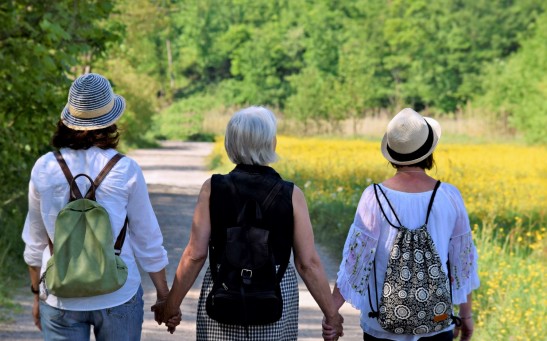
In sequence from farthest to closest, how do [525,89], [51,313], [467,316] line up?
[525,89]
[467,316]
[51,313]

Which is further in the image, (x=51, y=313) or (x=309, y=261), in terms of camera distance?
(x=309, y=261)

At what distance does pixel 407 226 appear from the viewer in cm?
442

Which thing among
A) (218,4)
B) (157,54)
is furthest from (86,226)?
(218,4)

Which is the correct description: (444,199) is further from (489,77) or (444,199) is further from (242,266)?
(489,77)

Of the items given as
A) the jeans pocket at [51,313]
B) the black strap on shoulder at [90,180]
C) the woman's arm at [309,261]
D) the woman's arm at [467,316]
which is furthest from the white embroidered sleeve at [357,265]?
the jeans pocket at [51,313]

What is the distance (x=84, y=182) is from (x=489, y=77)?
85.2m

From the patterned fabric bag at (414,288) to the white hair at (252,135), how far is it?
2.06 feet

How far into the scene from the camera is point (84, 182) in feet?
13.7

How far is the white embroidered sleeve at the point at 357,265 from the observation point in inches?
176

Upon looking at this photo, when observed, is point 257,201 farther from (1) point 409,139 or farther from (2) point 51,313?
(2) point 51,313

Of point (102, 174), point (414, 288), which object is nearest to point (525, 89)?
point (414, 288)

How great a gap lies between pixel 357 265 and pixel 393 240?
0.20m

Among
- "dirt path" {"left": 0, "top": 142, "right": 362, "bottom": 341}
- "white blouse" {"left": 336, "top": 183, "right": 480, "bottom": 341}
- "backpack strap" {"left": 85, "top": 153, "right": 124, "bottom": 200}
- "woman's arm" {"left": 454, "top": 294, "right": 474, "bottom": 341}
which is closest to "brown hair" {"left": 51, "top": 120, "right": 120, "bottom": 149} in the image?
"backpack strap" {"left": 85, "top": 153, "right": 124, "bottom": 200}

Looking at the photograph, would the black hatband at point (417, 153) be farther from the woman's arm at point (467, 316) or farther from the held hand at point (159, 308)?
the held hand at point (159, 308)
